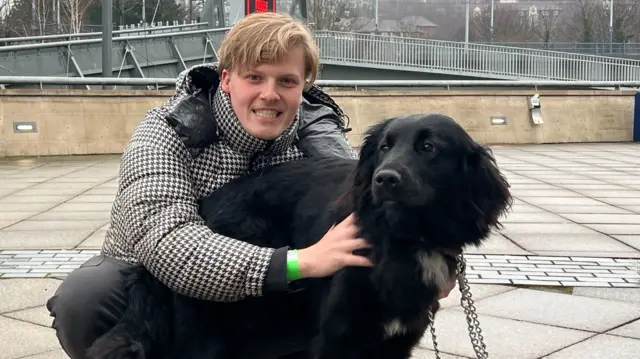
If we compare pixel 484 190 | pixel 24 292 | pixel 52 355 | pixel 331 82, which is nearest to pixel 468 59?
pixel 331 82

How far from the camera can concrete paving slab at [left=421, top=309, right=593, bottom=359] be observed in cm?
358

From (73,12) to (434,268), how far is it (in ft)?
132

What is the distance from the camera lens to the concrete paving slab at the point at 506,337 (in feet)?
11.8

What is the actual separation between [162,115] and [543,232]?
15.6 feet

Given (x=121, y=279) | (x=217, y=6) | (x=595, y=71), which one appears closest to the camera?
(x=121, y=279)

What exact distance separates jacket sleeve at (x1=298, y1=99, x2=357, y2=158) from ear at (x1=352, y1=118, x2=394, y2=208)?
43cm

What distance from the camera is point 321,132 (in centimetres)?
325

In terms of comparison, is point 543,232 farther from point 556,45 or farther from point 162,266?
point 556,45

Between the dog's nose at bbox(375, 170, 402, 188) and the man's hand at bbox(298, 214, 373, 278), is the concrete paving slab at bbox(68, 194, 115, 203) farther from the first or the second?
the dog's nose at bbox(375, 170, 402, 188)

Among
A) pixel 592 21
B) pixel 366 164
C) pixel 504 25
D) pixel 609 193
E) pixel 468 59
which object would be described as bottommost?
pixel 609 193

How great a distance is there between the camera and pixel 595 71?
3584cm

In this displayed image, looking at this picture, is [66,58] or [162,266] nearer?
[162,266]

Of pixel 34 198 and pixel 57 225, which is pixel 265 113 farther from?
pixel 34 198

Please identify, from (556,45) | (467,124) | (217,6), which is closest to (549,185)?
(467,124)
